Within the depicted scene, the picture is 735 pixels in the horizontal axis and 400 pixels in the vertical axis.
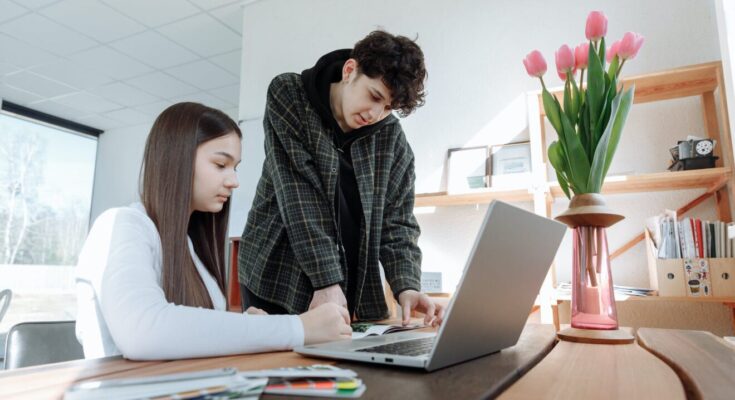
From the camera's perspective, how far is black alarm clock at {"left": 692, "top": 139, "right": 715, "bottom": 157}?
1761 mm

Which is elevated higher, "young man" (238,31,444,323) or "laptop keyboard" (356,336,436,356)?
"young man" (238,31,444,323)

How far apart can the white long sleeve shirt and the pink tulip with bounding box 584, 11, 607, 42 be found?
828 millimetres

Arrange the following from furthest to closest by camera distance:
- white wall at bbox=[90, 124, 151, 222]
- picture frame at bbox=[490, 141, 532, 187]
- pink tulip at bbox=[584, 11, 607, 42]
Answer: white wall at bbox=[90, 124, 151, 222]
picture frame at bbox=[490, 141, 532, 187]
pink tulip at bbox=[584, 11, 607, 42]

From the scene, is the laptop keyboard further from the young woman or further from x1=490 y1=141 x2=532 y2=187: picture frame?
x1=490 y1=141 x2=532 y2=187: picture frame

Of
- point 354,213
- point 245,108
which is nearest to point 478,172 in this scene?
point 354,213

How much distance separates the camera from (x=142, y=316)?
0.64 meters

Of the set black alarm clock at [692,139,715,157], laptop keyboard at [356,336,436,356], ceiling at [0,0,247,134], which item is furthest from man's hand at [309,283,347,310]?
ceiling at [0,0,247,134]

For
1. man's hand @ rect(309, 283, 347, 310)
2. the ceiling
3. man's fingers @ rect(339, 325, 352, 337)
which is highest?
the ceiling

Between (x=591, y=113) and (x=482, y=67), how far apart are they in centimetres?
149

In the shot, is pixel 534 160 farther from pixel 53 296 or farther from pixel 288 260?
pixel 53 296

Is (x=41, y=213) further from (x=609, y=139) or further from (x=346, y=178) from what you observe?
(x=609, y=139)

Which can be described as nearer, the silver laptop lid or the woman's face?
the silver laptop lid

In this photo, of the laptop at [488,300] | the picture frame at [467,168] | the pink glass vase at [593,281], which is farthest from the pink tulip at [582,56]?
the picture frame at [467,168]

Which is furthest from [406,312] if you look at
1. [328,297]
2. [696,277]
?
[696,277]
